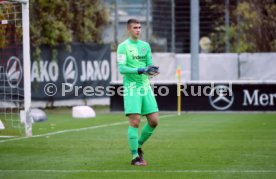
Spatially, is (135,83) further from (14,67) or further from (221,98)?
(221,98)

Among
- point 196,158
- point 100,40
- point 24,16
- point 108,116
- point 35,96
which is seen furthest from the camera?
point 100,40

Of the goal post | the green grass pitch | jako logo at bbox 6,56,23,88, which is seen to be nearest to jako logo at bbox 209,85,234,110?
the green grass pitch

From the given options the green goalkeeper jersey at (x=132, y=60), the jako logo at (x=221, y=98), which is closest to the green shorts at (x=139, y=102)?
Answer: the green goalkeeper jersey at (x=132, y=60)

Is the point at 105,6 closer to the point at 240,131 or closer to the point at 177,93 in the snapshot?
the point at 177,93

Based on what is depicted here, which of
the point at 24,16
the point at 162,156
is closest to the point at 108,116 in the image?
the point at 24,16

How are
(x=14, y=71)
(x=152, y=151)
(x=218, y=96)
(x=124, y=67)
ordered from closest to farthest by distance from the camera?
(x=124, y=67), (x=152, y=151), (x=14, y=71), (x=218, y=96)

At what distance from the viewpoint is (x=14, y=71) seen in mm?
25156

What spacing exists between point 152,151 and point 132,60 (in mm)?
2422

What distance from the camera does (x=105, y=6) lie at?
35.9 metres

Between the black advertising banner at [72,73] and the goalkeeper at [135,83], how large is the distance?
53.5 feet

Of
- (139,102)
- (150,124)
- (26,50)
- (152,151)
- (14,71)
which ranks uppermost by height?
(26,50)

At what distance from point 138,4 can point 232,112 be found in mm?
12672

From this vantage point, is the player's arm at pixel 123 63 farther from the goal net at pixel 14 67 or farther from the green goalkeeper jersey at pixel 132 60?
the goal net at pixel 14 67
